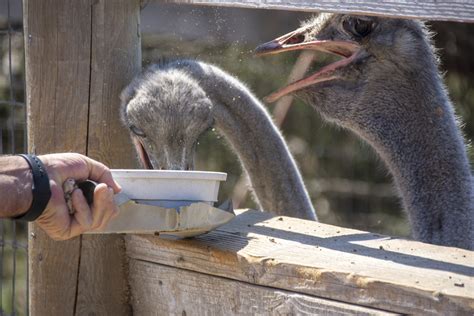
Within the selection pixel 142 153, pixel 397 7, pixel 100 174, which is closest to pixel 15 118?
pixel 142 153

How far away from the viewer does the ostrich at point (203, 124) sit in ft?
10.6

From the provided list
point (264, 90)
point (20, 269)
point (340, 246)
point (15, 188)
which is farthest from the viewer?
point (264, 90)

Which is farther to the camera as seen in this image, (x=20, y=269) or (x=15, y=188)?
(x=20, y=269)

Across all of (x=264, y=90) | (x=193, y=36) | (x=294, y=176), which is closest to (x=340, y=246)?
(x=294, y=176)

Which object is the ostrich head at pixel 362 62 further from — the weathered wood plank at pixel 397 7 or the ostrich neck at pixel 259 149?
the weathered wood plank at pixel 397 7

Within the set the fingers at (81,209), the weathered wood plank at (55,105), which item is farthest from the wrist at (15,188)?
the weathered wood plank at (55,105)

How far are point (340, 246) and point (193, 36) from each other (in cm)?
492

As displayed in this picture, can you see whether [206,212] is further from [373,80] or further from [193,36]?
[193,36]

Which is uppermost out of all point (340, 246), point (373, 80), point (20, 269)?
point (373, 80)

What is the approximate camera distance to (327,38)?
396 cm

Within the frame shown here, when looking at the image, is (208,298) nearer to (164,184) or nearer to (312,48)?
(164,184)

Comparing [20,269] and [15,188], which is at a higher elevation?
[15,188]

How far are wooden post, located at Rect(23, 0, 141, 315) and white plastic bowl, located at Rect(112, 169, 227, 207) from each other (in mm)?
505

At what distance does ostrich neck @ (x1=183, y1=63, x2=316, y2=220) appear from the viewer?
4.12 meters
